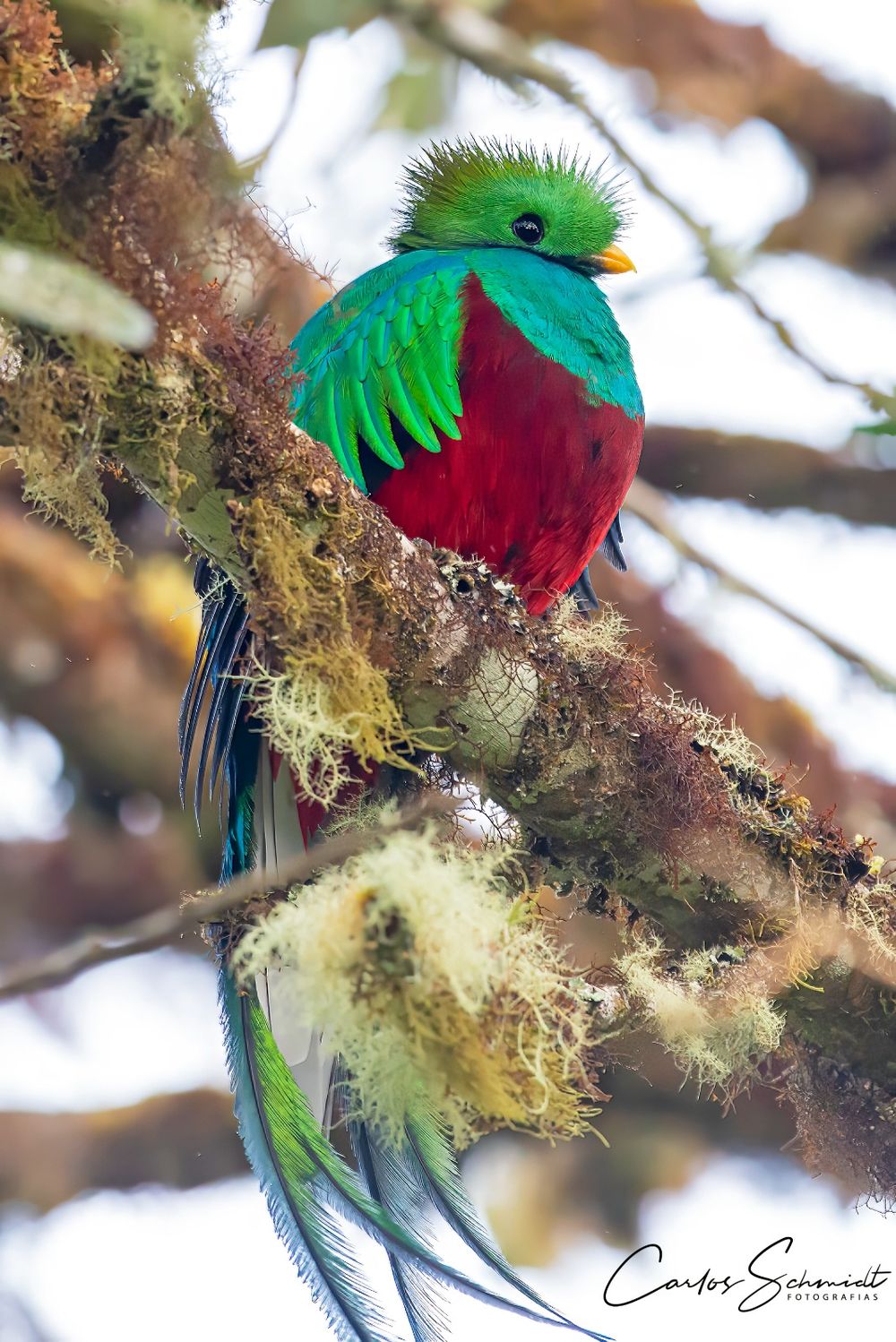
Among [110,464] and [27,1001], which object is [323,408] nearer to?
[110,464]

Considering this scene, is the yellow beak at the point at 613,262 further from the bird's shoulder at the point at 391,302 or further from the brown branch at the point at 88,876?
the brown branch at the point at 88,876

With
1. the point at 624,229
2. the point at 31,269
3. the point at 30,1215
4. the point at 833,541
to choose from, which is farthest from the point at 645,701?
the point at 30,1215

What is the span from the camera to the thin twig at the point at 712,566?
14.6 feet

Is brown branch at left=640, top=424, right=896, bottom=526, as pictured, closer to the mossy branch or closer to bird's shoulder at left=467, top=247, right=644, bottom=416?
bird's shoulder at left=467, top=247, right=644, bottom=416

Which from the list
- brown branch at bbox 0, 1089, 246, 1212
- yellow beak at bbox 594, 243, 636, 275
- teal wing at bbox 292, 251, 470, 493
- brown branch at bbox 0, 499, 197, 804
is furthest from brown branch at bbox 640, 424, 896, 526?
brown branch at bbox 0, 1089, 246, 1212

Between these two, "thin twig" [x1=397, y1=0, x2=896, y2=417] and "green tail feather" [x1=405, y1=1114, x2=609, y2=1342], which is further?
"thin twig" [x1=397, y1=0, x2=896, y2=417]

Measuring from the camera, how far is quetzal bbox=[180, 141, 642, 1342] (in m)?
2.27

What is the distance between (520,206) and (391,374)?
2.54 feet

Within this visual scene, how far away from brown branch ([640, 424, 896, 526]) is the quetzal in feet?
5.13

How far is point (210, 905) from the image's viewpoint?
224 cm

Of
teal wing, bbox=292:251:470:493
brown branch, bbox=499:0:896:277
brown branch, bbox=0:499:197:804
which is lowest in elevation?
teal wing, bbox=292:251:470:493

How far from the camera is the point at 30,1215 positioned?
436 cm

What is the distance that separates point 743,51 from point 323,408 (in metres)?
2.84

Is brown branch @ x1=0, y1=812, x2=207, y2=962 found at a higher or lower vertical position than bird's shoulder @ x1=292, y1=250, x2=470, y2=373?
higher
